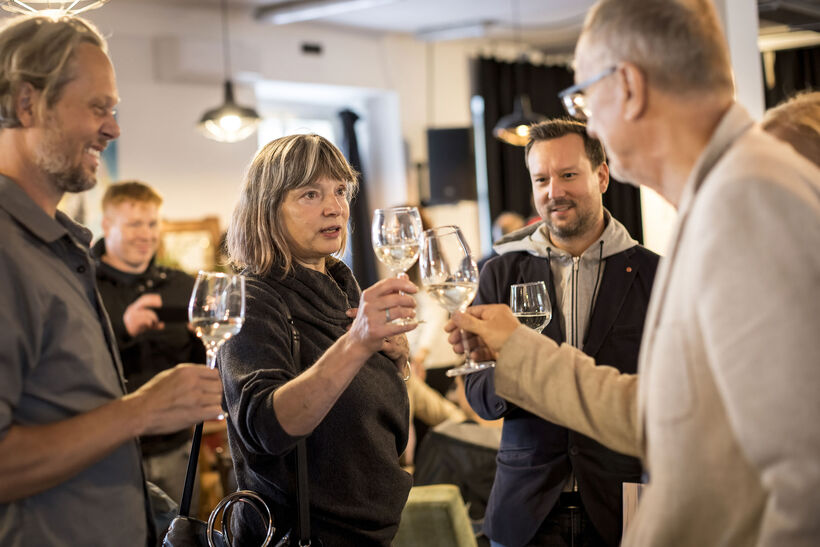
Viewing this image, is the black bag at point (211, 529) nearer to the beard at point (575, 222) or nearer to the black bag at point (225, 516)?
the black bag at point (225, 516)

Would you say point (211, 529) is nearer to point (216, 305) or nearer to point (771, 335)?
point (216, 305)

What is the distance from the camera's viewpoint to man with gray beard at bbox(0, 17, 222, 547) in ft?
4.54

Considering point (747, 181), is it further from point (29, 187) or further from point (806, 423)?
point (29, 187)

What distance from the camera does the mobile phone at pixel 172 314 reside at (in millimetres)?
3926

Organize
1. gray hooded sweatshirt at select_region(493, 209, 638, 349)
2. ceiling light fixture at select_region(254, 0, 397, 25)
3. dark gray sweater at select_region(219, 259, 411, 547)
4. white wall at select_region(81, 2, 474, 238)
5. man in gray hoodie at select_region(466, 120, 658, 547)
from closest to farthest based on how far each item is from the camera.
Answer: dark gray sweater at select_region(219, 259, 411, 547) < man in gray hoodie at select_region(466, 120, 658, 547) < gray hooded sweatshirt at select_region(493, 209, 638, 349) < ceiling light fixture at select_region(254, 0, 397, 25) < white wall at select_region(81, 2, 474, 238)

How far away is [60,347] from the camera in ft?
4.70

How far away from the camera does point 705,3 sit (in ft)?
4.41

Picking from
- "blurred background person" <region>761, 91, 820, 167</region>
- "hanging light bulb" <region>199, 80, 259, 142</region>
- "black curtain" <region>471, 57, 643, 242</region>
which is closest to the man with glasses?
"blurred background person" <region>761, 91, 820, 167</region>

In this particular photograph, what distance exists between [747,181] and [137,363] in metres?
3.17

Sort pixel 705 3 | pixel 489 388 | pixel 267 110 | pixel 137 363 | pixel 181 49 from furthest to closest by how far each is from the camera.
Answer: pixel 267 110 → pixel 181 49 → pixel 137 363 → pixel 489 388 → pixel 705 3

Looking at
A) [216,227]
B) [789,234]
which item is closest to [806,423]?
[789,234]

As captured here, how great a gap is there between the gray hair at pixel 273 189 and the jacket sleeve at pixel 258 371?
120 millimetres

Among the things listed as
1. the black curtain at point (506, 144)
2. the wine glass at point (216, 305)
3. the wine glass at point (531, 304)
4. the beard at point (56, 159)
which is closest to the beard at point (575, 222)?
the wine glass at point (531, 304)

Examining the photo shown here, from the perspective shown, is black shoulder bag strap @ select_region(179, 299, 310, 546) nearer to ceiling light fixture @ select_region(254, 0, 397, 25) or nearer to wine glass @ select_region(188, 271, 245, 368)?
wine glass @ select_region(188, 271, 245, 368)
